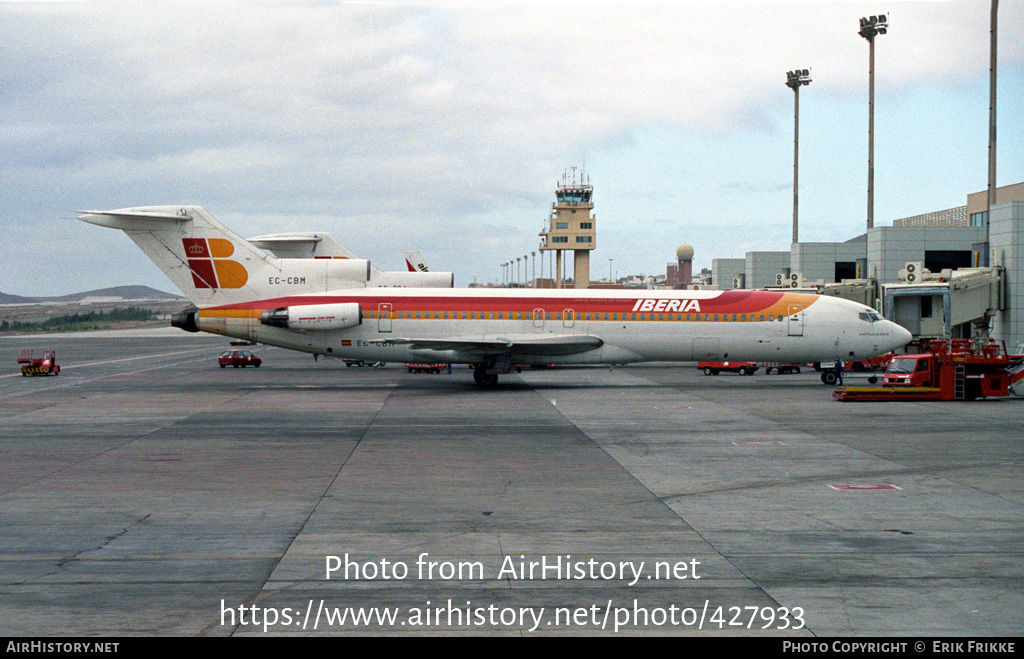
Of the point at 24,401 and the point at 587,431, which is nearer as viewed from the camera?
the point at 587,431

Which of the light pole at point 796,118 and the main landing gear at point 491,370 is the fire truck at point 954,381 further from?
the light pole at point 796,118

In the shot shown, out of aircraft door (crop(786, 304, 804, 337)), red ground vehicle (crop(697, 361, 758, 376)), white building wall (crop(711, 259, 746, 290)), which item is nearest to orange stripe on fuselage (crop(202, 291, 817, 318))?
aircraft door (crop(786, 304, 804, 337))

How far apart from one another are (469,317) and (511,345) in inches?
102

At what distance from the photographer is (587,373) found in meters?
48.5

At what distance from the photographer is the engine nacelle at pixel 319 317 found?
120 feet

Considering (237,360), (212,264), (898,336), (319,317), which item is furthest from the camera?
(237,360)

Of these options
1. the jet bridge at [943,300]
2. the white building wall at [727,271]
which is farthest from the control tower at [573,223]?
the jet bridge at [943,300]

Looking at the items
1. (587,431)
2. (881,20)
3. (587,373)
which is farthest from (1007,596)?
(881,20)

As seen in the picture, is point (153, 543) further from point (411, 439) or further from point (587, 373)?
point (587, 373)

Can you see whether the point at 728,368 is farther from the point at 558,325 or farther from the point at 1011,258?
the point at 558,325

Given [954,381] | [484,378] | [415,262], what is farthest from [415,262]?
[954,381]

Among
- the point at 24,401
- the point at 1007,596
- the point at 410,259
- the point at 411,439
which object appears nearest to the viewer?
the point at 1007,596

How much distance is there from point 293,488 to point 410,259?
152ft

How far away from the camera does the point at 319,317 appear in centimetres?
3650
